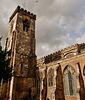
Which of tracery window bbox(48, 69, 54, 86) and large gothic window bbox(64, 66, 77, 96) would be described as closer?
large gothic window bbox(64, 66, 77, 96)

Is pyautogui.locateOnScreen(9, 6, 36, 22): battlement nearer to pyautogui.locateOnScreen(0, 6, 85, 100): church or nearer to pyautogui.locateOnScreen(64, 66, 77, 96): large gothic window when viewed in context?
pyautogui.locateOnScreen(0, 6, 85, 100): church

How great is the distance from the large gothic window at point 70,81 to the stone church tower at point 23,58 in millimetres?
7715

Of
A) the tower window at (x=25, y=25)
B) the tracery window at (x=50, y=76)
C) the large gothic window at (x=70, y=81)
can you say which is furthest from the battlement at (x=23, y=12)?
the large gothic window at (x=70, y=81)

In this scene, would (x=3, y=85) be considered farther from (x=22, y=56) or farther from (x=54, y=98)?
(x=54, y=98)

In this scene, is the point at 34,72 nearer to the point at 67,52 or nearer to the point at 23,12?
the point at 67,52

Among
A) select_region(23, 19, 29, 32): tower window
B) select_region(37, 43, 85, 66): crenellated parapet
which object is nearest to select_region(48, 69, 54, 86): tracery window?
select_region(37, 43, 85, 66): crenellated parapet

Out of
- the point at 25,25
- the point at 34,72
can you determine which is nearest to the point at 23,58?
the point at 34,72

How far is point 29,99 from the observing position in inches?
820

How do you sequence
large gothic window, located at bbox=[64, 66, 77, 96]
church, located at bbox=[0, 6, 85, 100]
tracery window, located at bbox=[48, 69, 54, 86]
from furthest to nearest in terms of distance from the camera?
tracery window, located at bbox=[48, 69, 54, 86], church, located at bbox=[0, 6, 85, 100], large gothic window, located at bbox=[64, 66, 77, 96]

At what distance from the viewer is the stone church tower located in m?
19.9

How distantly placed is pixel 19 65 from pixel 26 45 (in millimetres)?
5290

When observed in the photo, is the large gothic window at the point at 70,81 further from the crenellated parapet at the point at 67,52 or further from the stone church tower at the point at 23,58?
the crenellated parapet at the point at 67,52

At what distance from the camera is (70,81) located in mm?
17188

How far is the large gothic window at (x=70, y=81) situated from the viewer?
54.1 feet
